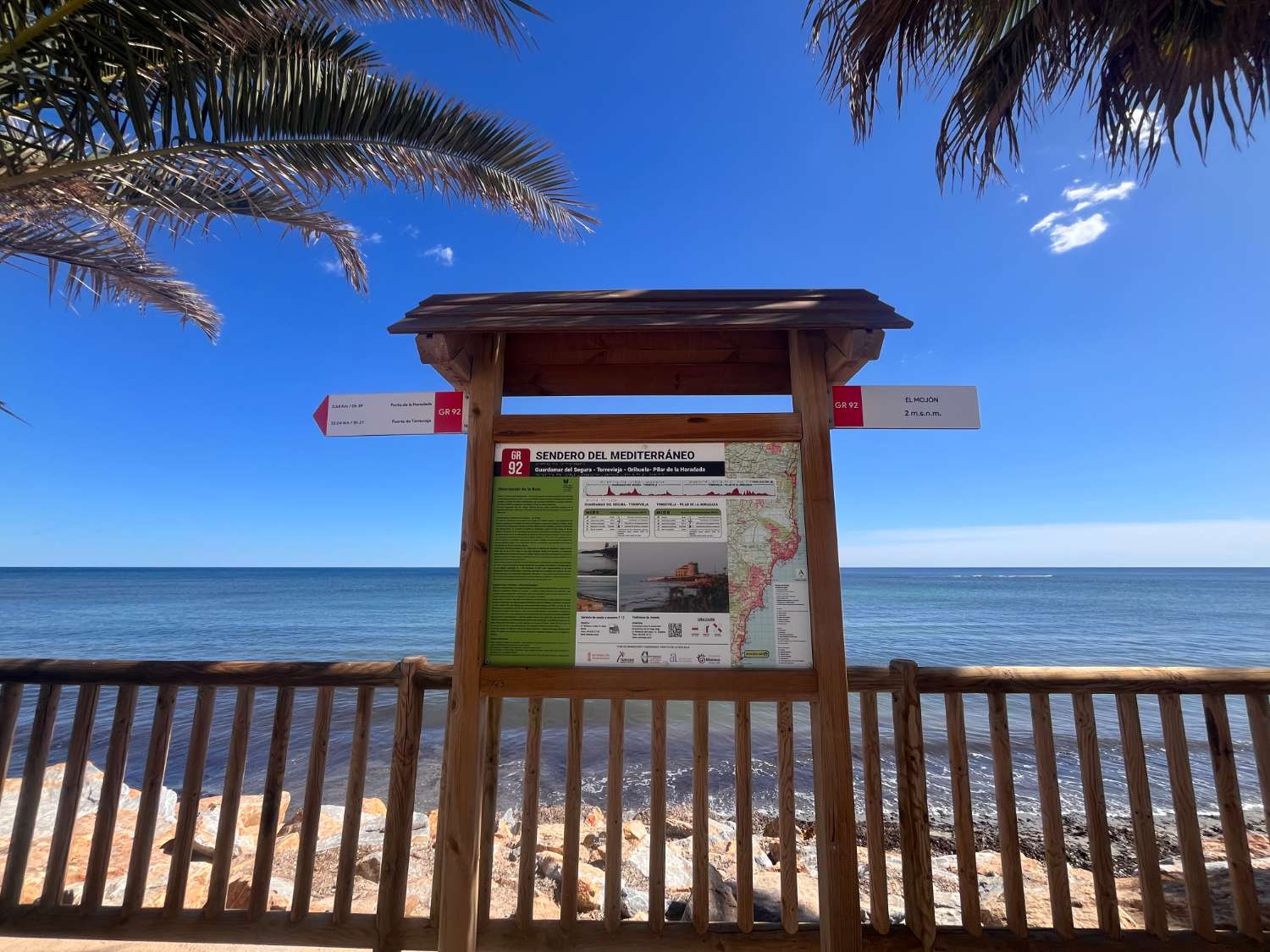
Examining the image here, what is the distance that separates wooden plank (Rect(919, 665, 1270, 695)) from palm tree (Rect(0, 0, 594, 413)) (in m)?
3.80

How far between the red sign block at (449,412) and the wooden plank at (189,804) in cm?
140

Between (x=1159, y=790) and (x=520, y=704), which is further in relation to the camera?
(x=520, y=704)

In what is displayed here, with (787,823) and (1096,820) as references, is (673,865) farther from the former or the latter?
(1096,820)

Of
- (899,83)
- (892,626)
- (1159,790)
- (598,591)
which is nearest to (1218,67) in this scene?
(899,83)

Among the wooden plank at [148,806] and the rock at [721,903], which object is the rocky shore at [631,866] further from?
the wooden plank at [148,806]

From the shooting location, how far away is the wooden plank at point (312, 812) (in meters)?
2.22

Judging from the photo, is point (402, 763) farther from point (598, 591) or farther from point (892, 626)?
point (892, 626)

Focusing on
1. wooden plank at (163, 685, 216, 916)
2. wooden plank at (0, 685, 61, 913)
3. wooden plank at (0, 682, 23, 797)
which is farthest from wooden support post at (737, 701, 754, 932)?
wooden plank at (0, 682, 23, 797)

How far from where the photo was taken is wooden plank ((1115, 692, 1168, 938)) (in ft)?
7.01

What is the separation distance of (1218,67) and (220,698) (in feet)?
48.8

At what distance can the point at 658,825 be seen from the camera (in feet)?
7.36

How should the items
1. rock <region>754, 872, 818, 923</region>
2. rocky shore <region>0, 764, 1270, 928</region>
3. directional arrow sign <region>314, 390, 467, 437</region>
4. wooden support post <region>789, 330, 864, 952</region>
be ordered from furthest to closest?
rocky shore <region>0, 764, 1270, 928</region> < rock <region>754, 872, 818, 923</region> < directional arrow sign <region>314, 390, 467, 437</region> < wooden support post <region>789, 330, 864, 952</region>

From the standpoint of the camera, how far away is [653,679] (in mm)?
1766

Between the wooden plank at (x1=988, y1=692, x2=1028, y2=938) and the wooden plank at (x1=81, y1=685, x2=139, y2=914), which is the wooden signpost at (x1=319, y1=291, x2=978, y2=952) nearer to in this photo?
the wooden plank at (x1=988, y1=692, x2=1028, y2=938)
